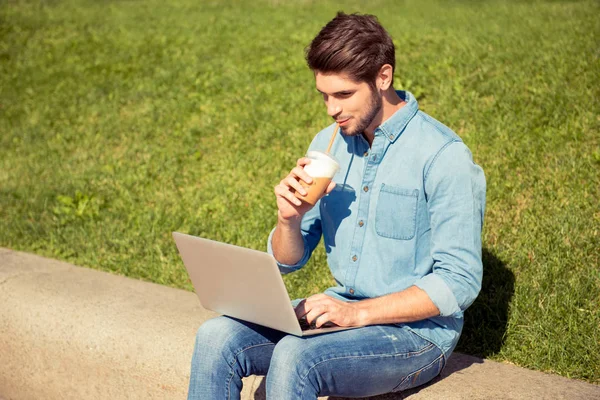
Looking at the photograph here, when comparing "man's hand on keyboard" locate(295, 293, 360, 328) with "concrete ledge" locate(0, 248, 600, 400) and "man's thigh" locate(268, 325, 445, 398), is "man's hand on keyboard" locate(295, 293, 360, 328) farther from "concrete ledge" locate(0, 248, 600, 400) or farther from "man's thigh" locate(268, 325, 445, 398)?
"concrete ledge" locate(0, 248, 600, 400)

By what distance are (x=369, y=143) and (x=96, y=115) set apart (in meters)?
4.75

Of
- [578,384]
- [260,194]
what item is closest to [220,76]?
[260,194]

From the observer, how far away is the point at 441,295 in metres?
2.57

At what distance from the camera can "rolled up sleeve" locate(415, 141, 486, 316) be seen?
2582 millimetres

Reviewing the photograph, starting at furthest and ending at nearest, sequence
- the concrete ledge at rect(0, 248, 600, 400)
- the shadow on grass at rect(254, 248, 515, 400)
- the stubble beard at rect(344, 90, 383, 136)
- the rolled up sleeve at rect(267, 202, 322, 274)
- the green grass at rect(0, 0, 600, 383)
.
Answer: the green grass at rect(0, 0, 600, 383), the concrete ledge at rect(0, 248, 600, 400), the shadow on grass at rect(254, 248, 515, 400), the rolled up sleeve at rect(267, 202, 322, 274), the stubble beard at rect(344, 90, 383, 136)

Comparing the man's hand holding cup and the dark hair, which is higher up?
the dark hair

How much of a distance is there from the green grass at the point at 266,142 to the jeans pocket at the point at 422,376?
0.66 m

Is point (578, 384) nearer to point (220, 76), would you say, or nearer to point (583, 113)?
point (583, 113)

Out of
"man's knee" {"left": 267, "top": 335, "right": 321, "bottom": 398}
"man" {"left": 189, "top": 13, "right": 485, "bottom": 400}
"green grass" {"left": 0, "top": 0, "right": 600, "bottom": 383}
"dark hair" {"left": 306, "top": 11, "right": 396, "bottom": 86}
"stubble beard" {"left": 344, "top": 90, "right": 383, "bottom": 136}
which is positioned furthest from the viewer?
"green grass" {"left": 0, "top": 0, "right": 600, "bottom": 383}

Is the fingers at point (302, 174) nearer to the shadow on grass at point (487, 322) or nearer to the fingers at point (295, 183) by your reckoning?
the fingers at point (295, 183)

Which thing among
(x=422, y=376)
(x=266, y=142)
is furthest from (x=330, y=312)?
(x=266, y=142)

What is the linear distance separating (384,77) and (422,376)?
3.68 feet

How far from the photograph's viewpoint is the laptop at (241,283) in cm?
249

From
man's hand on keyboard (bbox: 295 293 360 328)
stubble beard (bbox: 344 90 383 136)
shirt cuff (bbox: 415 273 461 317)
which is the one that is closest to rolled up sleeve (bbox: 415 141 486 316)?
shirt cuff (bbox: 415 273 461 317)
